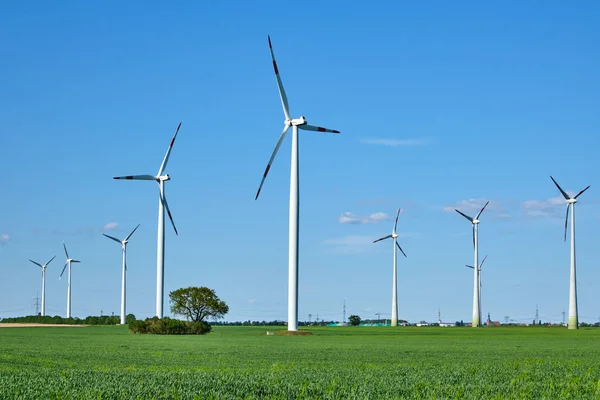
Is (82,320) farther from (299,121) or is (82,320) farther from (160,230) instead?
(299,121)

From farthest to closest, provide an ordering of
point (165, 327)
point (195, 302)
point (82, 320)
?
point (82, 320) → point (195, 302) → point (165, 327)

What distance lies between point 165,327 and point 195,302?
4324 centimetres

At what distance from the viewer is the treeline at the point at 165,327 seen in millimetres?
95188

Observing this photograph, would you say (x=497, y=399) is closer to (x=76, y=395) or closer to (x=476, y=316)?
(x=76, y=395)

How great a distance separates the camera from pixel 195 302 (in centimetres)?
13825

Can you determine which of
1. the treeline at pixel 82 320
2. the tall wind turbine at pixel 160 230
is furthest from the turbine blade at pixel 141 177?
the treeline at pixel 82 320

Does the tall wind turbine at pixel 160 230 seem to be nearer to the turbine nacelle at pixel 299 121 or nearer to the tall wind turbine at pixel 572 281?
the turbine nacelle at pixel 299 121

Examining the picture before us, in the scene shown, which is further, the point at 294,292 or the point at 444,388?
the point at 294,292

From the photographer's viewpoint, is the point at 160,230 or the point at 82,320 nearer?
the point at 160,230

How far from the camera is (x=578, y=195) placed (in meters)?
147

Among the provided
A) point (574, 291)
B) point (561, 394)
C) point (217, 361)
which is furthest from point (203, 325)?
point (561, 394)

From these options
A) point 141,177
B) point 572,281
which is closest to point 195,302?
point 141,177

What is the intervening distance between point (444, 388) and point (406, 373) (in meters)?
6.65

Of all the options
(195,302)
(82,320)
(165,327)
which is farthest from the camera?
(82,320)
